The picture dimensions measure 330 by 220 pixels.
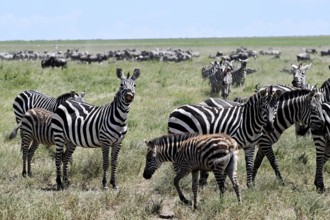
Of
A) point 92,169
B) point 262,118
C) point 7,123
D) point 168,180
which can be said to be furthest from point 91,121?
point 7,123

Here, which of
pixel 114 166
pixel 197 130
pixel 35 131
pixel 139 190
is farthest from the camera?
pixel 35 131

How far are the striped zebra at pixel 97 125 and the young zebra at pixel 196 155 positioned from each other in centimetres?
119

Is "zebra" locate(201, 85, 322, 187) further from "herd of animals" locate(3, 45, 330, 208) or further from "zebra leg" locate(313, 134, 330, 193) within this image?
"zebra leg" locate(313, 134, 330, 193)

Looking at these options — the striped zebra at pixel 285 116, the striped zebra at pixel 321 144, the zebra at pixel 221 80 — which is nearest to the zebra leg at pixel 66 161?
the striped zebra at pixel 285 116

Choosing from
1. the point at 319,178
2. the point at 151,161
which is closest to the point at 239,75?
the point at 319,178

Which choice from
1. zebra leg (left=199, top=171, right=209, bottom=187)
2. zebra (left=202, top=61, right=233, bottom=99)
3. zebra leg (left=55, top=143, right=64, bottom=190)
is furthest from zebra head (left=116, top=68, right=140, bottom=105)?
zebra (left=202, top=61, right=233, bottom=99)

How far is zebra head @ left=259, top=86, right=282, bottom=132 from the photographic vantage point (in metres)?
8.35

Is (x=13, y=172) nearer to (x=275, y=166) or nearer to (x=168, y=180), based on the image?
(x=168, y=180)

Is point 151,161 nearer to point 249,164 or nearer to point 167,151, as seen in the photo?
point 167,151

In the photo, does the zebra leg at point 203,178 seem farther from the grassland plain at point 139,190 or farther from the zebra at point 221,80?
the zebra at point 221,80

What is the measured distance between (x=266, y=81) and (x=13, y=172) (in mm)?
18117

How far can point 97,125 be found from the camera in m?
9.09

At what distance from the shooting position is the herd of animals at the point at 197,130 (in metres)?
7.51

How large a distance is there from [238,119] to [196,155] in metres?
1.59
